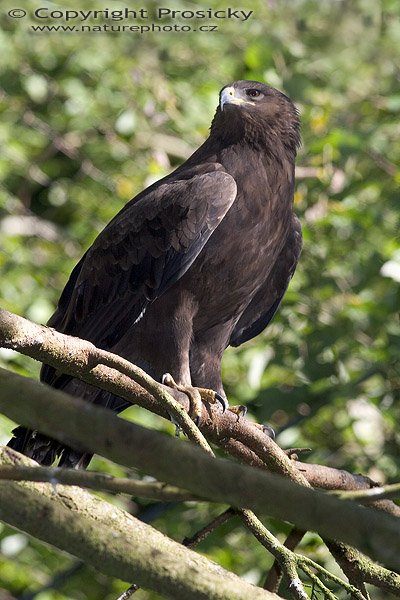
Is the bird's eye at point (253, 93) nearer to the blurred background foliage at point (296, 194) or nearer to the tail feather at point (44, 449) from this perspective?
the blurred background foliage at point (296, 194)

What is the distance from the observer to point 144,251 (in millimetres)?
4375

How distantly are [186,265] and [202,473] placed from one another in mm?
2410

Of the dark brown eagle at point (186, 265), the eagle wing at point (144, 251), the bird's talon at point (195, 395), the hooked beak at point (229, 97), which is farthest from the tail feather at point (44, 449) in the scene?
the hooked beak at point (229, 97)

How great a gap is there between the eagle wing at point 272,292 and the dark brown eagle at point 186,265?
0.24 feet

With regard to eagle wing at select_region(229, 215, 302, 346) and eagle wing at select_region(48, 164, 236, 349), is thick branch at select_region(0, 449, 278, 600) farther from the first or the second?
eagle wing at select_region(229, 215, 302, 346)

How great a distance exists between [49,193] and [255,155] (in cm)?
370

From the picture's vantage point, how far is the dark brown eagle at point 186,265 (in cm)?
428

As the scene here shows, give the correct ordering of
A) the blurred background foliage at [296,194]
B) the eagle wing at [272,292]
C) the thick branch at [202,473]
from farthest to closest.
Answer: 1. the blurred background foliage at [296,194]
2. the eagle wing at [272,292]
3. the thick branch at [202,473]

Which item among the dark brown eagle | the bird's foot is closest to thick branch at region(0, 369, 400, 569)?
the bird's foot

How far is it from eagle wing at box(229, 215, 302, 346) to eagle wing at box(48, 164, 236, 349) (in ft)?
1.67

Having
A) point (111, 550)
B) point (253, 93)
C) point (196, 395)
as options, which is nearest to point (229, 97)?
point (253, 93)

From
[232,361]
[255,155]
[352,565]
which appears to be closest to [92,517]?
[352,565]

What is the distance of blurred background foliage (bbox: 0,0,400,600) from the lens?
16.8 ft

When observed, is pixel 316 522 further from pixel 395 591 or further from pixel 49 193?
pixel 49 193
